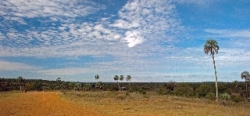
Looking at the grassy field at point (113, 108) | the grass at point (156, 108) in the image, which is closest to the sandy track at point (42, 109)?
the grassy field at point (113, 108)

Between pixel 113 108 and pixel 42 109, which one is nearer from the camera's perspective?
pixel 42 109

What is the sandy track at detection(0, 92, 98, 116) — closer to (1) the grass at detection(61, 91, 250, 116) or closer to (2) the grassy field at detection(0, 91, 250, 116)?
(2) the grassy field at detection(0, 91, 250, 116)

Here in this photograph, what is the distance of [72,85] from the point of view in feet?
547

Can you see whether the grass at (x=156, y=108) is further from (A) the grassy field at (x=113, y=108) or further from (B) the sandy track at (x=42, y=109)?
(B) the sandy track at (x=42, y=109)

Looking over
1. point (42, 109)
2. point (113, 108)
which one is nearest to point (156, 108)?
point (113, 108)

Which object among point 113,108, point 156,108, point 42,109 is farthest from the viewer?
point 156,108

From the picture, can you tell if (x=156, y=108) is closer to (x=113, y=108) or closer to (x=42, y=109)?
(x=113, y=108)

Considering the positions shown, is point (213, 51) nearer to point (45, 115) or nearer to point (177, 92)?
point (177, 92)

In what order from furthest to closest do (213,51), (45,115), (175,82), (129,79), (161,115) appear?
1. (129,79)
2. (175,82)
3. (213,51)
4. (161,115)
5. (45,115)

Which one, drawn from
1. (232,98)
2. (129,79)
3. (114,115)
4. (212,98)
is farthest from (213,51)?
(129,79)

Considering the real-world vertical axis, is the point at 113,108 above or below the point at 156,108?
above

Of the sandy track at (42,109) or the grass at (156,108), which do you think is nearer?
the sandy track at (42,109)

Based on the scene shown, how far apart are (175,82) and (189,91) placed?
34.7 meters

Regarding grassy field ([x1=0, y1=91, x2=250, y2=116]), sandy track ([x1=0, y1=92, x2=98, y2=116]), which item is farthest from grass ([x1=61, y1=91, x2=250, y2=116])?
sandy track ([x1=0, y1=92, x2=98, y2=116])
